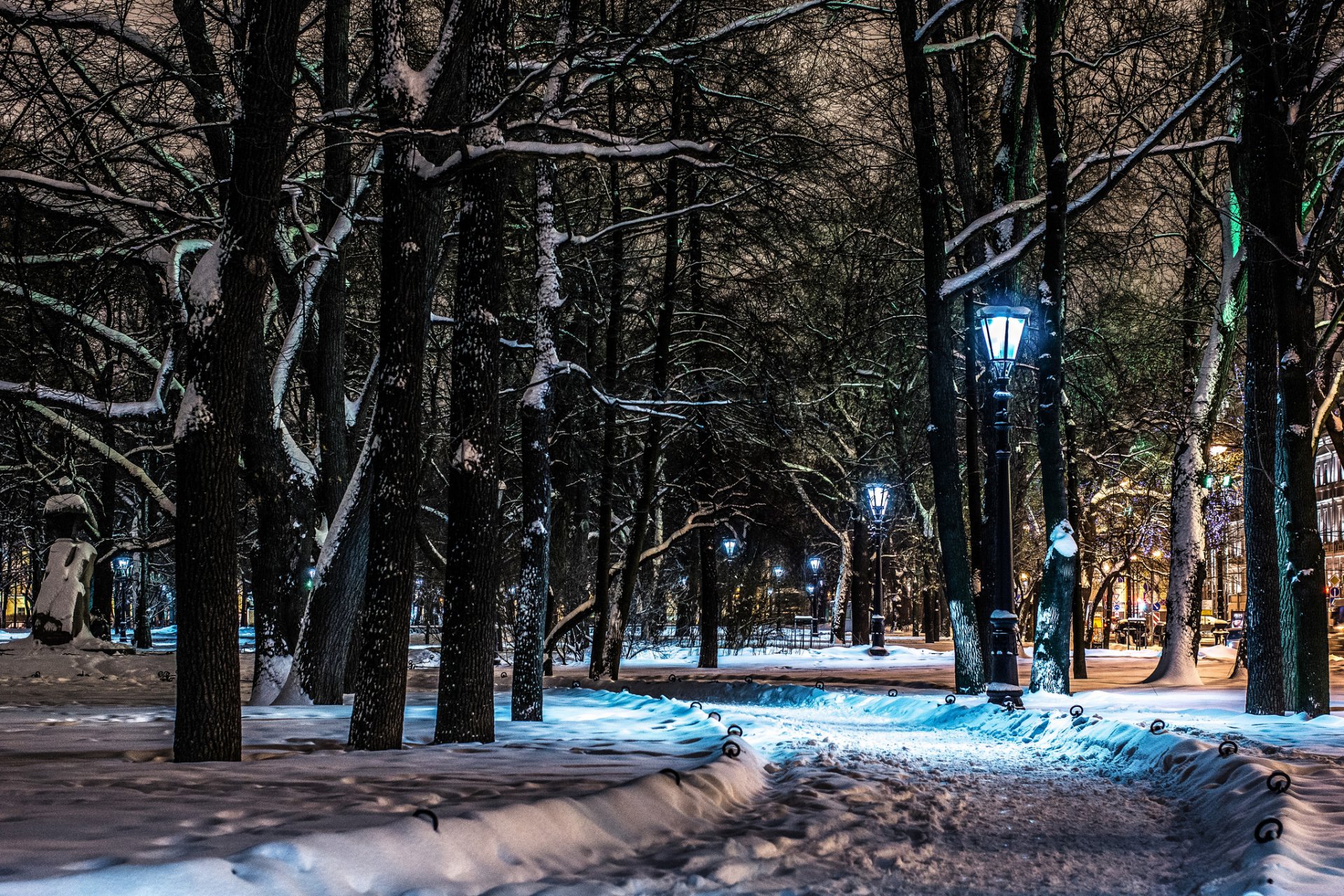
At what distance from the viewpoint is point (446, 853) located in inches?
210

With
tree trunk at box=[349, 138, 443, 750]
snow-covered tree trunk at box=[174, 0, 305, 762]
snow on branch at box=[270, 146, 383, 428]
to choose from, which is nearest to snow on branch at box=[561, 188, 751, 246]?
snow on branch at box=[270, 146, 383, 428]

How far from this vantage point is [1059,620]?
1678 cm

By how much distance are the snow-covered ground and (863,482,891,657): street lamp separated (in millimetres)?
15832

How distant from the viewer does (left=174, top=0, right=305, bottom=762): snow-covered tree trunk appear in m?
7.91

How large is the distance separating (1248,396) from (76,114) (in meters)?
11.7

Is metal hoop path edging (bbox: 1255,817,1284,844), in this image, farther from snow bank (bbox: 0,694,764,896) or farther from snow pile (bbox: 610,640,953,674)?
snow pile (bbox: 610,640,953,674)

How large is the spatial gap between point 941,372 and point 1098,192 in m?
3.18

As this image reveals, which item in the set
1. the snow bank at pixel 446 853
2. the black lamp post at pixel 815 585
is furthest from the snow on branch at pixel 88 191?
the black lamp post at pixel 815 585

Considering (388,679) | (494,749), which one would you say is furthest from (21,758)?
(494,749)

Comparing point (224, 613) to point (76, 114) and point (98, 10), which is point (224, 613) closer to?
point (76, 114)

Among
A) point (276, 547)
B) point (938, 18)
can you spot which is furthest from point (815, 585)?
point (276, 547)

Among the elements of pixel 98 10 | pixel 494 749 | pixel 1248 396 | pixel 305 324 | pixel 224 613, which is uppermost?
pixel 98 10

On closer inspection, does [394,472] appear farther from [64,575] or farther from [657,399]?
[64,575]

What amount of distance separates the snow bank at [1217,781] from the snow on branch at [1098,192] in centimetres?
552
